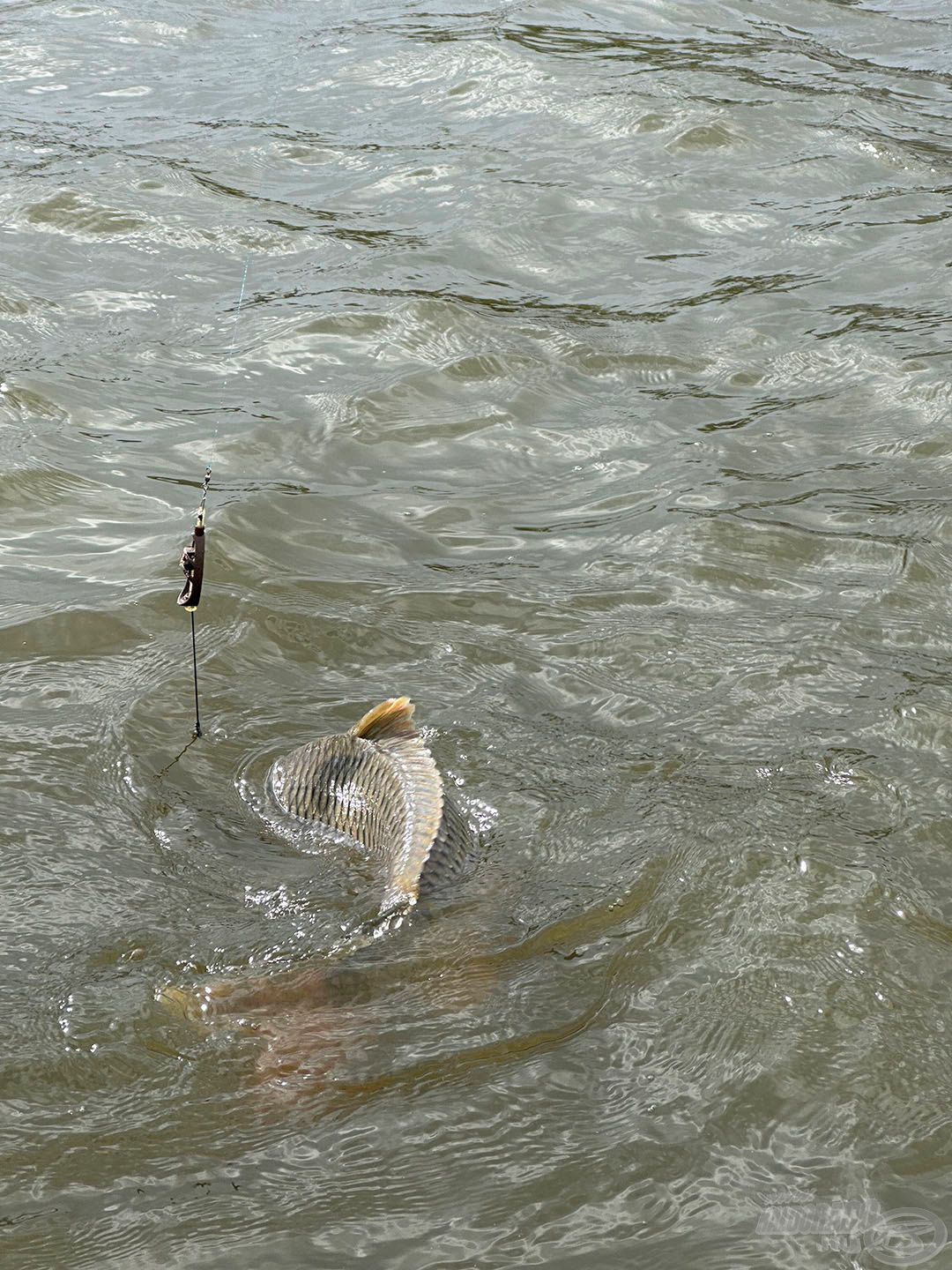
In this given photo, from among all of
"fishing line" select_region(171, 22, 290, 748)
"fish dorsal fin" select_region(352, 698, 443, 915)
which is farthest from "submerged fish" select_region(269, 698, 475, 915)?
"fishing line" select_region(171, 22, 290, 748)

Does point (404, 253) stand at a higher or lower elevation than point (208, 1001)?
higher

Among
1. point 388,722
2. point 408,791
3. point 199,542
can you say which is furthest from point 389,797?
point 199,542

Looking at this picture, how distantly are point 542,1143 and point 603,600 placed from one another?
2.66 metres

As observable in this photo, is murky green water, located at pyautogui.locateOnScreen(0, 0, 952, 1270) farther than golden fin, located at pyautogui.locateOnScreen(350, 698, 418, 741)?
No

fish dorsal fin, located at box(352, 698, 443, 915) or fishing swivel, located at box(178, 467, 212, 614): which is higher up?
fishing swivel, located at box(178, 467, 212, 614)

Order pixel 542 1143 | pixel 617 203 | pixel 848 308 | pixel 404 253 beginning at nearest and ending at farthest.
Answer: pixel 542 1143 → pixel 848 308 → pixel 404 253 → pixel 617 203

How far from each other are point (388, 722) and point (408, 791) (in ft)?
1.07

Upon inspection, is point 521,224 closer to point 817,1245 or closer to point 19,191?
point 19,191

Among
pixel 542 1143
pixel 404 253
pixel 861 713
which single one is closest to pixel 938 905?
pixel 861 713

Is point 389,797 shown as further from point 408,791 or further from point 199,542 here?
point 199,542

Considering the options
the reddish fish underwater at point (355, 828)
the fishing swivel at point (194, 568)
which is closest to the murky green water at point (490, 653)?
the reddish fish underwater at point (355, 828)

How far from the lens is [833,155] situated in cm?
1008

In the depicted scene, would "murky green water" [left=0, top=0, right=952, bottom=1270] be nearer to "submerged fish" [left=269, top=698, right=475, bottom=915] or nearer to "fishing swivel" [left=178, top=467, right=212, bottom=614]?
"submerged fish" [left=269, top=698, right=475, bottom=915]

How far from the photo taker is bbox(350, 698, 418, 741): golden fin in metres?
4.50
